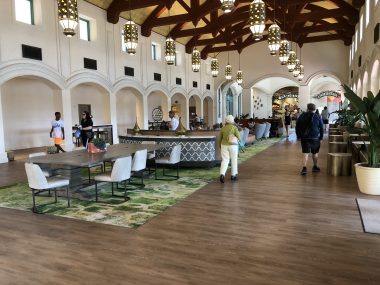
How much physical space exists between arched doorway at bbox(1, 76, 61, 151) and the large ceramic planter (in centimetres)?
1070

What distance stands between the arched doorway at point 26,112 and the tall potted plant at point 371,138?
10580mm

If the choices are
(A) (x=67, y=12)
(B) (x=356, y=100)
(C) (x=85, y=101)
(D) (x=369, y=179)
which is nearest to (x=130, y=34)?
(A) (x=67, y=12)

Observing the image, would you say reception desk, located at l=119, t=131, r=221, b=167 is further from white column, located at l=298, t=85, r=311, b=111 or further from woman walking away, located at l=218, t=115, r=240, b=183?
white column, located at l=298, t=85, r=311, b=111

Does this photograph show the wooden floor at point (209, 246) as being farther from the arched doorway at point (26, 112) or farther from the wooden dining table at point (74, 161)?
the arched doorway at point (26, 112)

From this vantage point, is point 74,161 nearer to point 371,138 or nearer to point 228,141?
point 228,141

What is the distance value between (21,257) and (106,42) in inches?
441

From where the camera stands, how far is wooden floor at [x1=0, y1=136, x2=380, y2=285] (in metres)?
2.95

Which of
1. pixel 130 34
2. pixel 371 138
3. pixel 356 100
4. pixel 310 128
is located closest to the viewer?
pixel 356 100

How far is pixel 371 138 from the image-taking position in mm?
5441

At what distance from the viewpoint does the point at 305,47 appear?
794 inches

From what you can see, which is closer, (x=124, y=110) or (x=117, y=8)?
(x=117, y=8)

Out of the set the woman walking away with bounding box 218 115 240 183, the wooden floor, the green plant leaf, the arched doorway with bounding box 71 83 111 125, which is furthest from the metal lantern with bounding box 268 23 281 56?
the arched doorway with bounding box 71 83 111 125

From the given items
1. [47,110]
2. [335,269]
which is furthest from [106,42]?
[335,269]

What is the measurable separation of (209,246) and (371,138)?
359 cm
